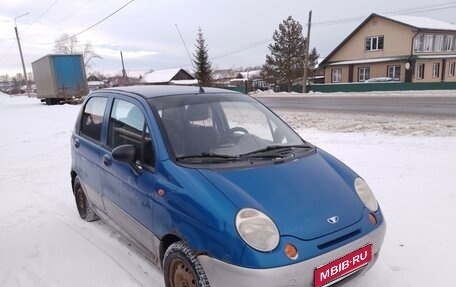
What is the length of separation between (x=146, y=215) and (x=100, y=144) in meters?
1.29

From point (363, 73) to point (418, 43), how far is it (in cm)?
611

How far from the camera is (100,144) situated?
392 centimetres

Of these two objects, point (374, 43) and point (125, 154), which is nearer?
point (125, 154)

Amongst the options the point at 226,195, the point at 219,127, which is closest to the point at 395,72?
the point at 219,127

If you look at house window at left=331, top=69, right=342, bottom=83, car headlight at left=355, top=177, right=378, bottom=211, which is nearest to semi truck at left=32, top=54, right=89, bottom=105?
house window at left=331, top=69, right=342, bottom=83

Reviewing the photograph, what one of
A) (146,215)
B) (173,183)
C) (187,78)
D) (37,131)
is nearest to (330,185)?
(173,183)

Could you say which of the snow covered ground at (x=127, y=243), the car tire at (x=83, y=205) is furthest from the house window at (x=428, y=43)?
the car tire at (x=83, y=205)

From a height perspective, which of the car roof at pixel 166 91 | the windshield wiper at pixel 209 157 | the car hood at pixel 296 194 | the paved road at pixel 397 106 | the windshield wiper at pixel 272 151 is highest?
the car roof at pixel 166 91

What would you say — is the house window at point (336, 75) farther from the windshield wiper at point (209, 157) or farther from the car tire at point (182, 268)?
the car tire at point (182, 268)

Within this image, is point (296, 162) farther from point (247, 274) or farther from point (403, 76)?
point (403, 76)

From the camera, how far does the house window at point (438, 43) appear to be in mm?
38531

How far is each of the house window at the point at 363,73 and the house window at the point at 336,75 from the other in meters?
2.49

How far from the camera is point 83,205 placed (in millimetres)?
4777

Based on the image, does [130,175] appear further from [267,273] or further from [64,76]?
[64,76]
